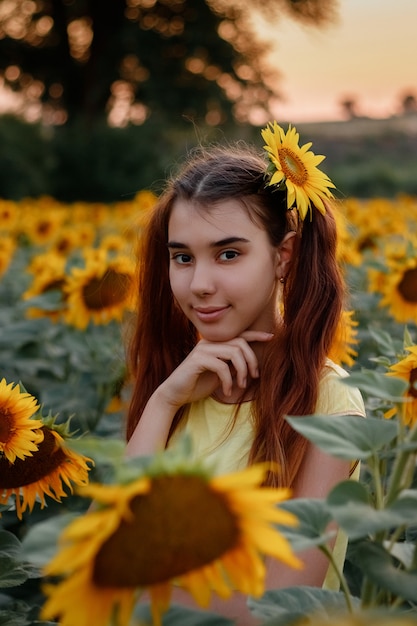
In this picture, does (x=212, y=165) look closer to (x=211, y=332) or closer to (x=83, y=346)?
(x=211, y=332)

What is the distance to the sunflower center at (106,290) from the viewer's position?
3.35 meters

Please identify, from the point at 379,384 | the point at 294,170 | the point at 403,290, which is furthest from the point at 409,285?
the point at 379,384

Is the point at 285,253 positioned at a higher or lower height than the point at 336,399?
higher

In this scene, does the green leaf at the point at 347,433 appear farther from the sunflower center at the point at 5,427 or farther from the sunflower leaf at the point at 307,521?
the sunflower center at the point at 5,427

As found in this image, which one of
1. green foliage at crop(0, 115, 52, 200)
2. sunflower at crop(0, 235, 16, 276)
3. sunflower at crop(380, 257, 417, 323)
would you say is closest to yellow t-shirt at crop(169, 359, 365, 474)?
sunflower at crop(380, 257, 417, 323)

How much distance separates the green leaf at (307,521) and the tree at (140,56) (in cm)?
2007

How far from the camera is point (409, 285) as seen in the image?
10.2 feet

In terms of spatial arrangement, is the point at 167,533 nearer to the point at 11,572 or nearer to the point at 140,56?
the point at 11,572

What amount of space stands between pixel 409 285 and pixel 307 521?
82.8 inches

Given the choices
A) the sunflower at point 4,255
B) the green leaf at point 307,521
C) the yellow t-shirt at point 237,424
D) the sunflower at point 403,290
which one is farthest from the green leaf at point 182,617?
the sunflower at point 4,255

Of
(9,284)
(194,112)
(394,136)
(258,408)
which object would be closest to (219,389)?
(258,408)

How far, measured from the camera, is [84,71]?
71.5 feet

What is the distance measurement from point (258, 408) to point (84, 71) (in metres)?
20.8

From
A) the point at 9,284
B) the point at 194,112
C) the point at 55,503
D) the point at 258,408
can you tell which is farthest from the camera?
the point at 194,112
